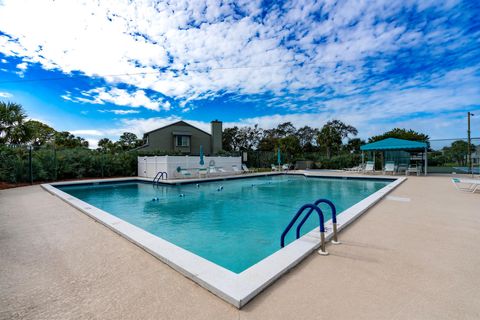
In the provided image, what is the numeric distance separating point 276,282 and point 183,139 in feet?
77.6

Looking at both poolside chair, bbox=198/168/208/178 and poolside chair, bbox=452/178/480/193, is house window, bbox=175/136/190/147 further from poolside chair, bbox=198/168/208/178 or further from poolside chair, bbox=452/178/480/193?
poolside chair, bbox=452/178/480/193

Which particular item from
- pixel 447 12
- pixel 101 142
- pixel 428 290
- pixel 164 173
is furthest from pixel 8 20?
pixel 101 142

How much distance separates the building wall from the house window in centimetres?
39

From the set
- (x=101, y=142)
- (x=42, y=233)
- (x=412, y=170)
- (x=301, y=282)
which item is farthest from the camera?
(x=101, y=142)

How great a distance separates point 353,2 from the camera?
8633mm

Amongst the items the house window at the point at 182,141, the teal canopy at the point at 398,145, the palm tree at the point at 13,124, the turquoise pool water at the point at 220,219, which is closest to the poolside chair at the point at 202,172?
the turquoise pool water at the point at 220,219

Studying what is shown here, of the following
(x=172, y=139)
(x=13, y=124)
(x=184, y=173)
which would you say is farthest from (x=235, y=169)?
(x=13, y=124)

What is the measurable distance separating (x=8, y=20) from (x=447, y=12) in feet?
54.3

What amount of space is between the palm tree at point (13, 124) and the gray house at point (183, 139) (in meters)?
10.4

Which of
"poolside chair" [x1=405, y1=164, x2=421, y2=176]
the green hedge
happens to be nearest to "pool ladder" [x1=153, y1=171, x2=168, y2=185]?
the green hedge

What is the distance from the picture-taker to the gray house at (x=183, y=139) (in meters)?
23.2

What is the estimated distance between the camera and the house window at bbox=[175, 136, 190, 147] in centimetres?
2425

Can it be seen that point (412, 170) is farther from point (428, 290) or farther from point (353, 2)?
point (428, 290)

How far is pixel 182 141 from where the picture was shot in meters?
24.6
